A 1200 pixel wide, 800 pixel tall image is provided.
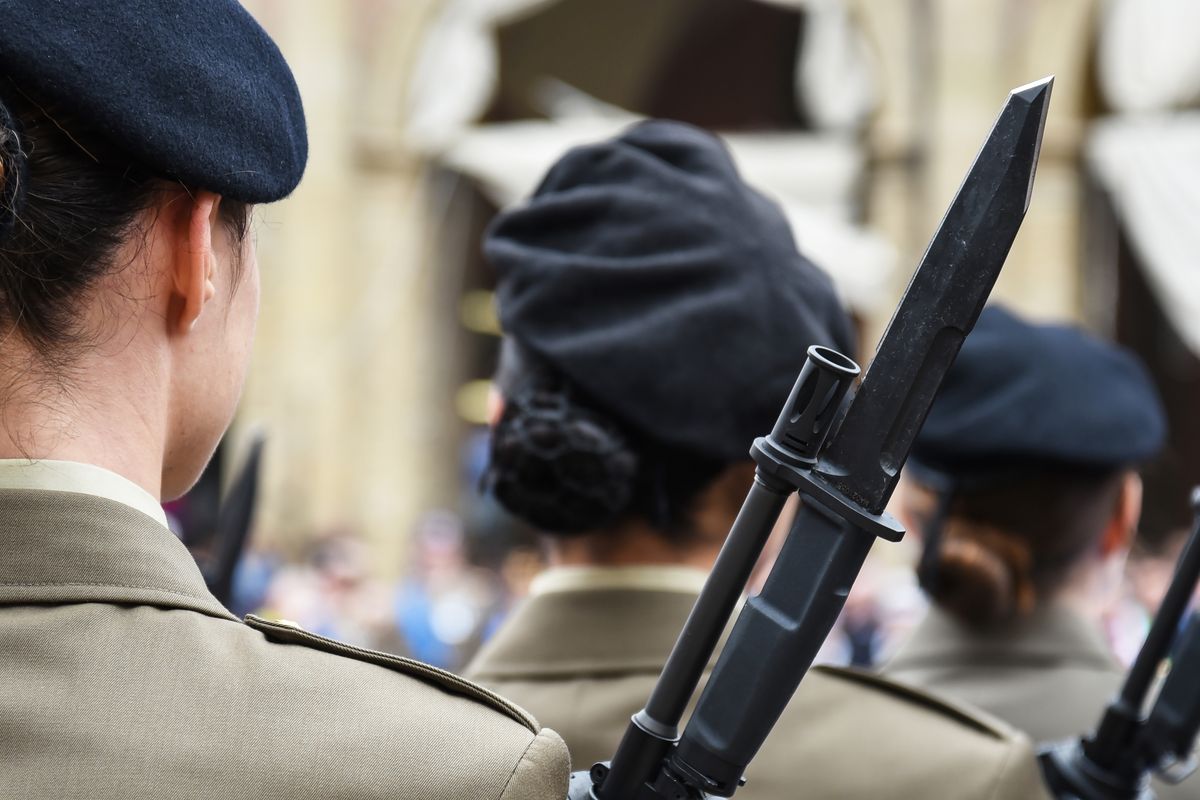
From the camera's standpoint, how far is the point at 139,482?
1.20 meters

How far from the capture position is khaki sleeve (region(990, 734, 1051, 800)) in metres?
1.62

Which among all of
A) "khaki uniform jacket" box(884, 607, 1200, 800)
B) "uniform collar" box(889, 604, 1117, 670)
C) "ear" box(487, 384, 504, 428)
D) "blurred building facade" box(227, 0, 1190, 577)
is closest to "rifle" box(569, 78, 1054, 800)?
"ear" box(487, 384, 504, 428)

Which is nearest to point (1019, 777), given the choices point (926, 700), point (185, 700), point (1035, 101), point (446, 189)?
point (926, 700)

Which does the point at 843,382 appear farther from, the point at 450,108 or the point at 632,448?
the point at 450,108

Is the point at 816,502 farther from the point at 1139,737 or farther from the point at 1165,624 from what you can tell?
the point at 1139,737

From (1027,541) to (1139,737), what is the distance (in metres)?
0.45

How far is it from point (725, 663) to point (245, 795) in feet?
1.26

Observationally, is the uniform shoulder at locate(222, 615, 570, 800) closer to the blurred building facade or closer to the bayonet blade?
the bayonet blade

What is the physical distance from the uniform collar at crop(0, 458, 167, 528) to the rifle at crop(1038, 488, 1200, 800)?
1233 millimetres

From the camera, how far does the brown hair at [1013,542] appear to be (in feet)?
7.59

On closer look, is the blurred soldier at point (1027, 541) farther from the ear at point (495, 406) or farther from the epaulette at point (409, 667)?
the epaulette at point (409, 667)

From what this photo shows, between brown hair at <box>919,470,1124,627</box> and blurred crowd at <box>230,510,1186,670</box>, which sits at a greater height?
brown hair at <box>919,470,1124,627</box>

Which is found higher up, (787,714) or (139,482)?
(139,482)

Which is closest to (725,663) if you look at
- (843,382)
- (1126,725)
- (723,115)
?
(843,382)
